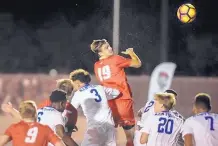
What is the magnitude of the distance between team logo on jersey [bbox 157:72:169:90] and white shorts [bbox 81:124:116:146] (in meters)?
2.88

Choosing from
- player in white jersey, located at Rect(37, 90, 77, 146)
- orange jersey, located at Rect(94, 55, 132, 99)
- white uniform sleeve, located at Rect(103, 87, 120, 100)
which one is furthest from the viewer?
orange jersey, located at Rect(94, 55, 132, 99)

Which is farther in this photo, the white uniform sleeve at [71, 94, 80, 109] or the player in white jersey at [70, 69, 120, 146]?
the white uniform sleeve at [71, 94, 80, 109]

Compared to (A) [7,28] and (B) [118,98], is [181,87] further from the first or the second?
(A) [7,28]

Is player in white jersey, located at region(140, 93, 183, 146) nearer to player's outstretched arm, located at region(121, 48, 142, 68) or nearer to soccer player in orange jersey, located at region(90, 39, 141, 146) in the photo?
soccer player in orange jersey, located at region(90, 39, 141, 146)

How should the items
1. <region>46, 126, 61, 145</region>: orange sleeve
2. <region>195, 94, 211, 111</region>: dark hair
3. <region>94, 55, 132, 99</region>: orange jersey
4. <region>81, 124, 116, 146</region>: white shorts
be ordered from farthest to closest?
<region>94, 55, 132, 99</region>: orange jersey → <region>81, 124, 116, 146</region>: white shorts → <region>195, 94, 211, 111</region>: dark hair → <region>46, 126, 61, 145</region>: orange sleeve

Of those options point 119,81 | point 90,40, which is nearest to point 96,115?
point 119,81

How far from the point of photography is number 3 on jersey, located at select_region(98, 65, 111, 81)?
9289mm

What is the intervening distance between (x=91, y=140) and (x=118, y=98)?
1.17m

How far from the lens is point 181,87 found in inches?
467

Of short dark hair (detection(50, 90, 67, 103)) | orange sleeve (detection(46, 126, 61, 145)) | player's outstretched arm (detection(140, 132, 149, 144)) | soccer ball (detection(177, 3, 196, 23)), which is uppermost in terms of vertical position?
soccer ball (detection(177, 3, 196, 23))

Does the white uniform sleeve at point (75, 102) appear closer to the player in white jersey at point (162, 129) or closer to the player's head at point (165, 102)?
the player's head at point (165, 102)

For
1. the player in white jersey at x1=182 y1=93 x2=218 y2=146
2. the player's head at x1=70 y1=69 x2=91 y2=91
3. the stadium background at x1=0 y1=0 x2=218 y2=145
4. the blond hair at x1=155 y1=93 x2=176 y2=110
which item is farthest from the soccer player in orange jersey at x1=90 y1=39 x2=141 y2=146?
the player in white jersey at x1=182 y1=93 x2=218 y2=146

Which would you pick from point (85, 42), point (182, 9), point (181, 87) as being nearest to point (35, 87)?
point (85, 42)

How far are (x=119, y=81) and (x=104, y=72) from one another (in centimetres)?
26
